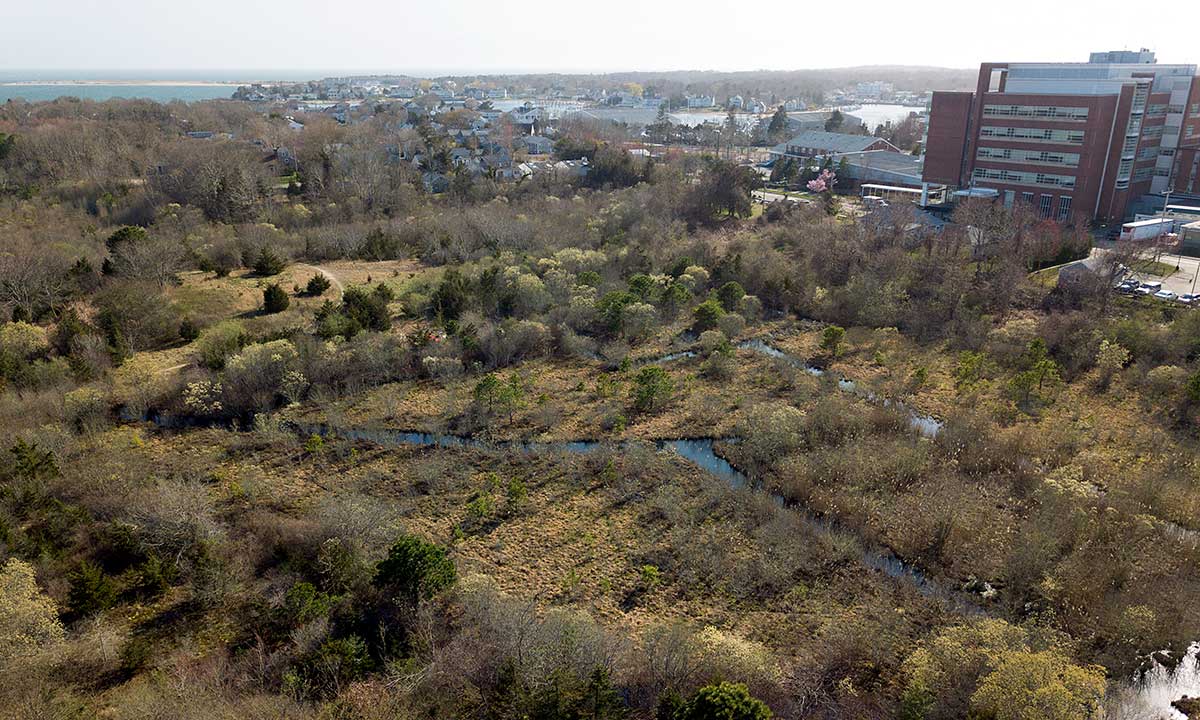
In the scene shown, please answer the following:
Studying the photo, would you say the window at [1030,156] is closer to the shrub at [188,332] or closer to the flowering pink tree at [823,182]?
the flowering pink tree at [823,182]

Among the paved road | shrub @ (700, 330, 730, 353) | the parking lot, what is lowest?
shrub @ (700, 330, 730, 353)

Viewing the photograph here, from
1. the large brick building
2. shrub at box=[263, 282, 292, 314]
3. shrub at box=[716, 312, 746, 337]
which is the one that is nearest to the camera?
shrub at box=[716, 312, 746, 337]

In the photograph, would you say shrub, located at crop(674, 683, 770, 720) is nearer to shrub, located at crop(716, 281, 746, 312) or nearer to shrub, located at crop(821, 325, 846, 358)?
shrub, located at crop(821, 325, 846, 358)

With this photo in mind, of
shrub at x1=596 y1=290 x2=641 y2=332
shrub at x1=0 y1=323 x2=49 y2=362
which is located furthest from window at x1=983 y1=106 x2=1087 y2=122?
shrub at x1=0 y1=323 x2=49 y2=362

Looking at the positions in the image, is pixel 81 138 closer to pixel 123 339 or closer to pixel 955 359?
pixel 123 339

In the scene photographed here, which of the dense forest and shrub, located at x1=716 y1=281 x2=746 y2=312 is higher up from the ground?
shrub, located at x1=716 y1=281 x2=746 y2=312
